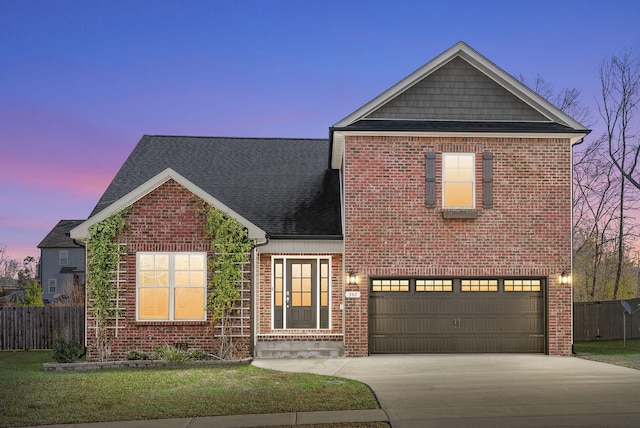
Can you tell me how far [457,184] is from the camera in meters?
16.9

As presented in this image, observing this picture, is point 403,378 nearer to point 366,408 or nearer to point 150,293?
point 366,408

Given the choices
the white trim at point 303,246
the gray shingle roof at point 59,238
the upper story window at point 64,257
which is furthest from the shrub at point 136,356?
the upper story window at point 64,257

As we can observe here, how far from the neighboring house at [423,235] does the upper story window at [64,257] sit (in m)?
41.0

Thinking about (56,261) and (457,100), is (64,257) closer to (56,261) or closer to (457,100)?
(56,261)

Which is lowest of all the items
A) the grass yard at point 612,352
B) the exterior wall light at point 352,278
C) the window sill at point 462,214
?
the grass yard at point 612,352

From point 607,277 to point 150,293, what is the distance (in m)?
26.7

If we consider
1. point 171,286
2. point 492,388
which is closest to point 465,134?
point 492,388

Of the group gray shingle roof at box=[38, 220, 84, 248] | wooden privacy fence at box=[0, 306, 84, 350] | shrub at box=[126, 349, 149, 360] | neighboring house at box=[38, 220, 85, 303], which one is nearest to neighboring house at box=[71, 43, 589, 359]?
shrub at box=[126, 349, 149, 360]

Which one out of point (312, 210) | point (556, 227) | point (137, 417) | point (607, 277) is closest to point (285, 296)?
point (312, 210)

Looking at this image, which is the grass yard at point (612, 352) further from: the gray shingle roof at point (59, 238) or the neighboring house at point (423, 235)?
the gray shingle roof at point (59, 238)

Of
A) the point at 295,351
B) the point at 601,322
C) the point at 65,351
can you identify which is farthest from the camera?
the point at 601,322

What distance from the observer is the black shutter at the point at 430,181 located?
16.7 meters

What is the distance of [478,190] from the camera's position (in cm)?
1681

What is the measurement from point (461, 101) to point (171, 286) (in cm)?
912
